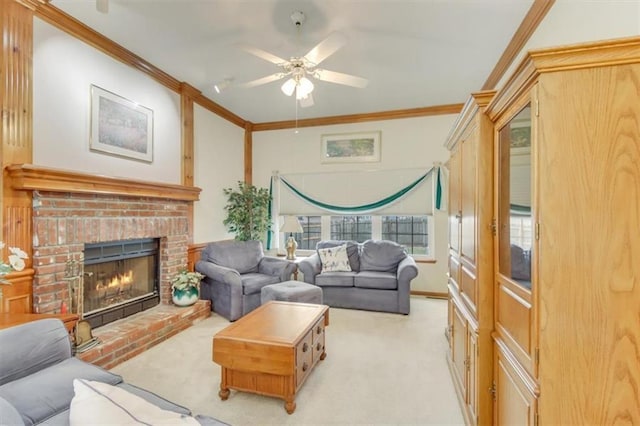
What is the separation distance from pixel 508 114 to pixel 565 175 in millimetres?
545

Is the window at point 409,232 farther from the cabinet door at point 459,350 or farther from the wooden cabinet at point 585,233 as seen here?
the wooden cabinet at point 585,233

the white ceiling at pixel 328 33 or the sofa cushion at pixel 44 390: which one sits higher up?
the white ceiling at pixel 328 33

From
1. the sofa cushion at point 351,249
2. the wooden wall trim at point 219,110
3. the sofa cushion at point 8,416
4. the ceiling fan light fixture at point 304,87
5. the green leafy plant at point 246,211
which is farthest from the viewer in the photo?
the green leafy plant at point 246,211

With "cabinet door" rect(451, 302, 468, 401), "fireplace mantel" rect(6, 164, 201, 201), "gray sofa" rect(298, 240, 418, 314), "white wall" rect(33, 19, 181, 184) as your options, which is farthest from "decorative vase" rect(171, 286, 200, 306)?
"cabinet door" rect(451, 302, 468, 401)

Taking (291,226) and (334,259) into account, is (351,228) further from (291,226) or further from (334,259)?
(291,226)

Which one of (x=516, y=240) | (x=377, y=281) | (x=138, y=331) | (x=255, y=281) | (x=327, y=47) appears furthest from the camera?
(x=377, y=281)

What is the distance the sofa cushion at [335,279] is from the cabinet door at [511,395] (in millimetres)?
2749

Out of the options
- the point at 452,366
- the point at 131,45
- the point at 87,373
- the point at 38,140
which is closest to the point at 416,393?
the point at 452,366

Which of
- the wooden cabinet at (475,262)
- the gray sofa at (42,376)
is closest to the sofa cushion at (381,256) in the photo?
the wooden cabinet at (475,262)

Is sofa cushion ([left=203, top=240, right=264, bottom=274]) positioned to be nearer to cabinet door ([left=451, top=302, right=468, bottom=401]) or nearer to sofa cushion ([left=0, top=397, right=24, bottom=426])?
cabinet door ([left=451, top=302, right=468, bottom=401])

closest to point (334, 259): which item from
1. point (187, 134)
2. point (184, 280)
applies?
point (184, 280)

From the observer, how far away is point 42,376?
1.44 meters

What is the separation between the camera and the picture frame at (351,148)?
17.3 feet

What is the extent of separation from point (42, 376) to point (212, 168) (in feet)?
12.2
